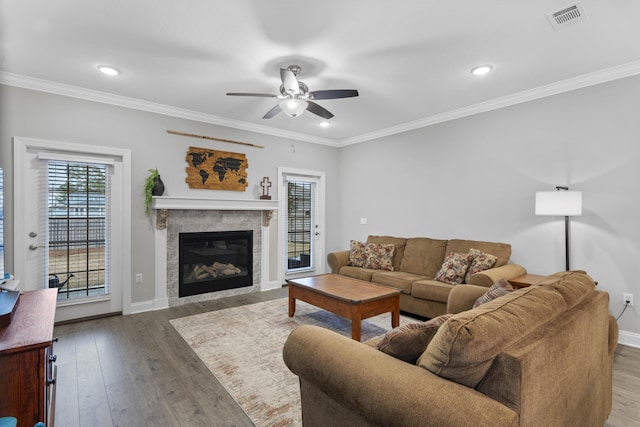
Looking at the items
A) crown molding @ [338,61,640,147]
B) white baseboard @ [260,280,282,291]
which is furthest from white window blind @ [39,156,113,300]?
crown molding @ [338,61,640,147]

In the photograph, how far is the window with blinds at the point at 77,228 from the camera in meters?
3.58

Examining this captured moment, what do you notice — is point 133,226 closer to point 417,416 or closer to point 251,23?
point 251,23

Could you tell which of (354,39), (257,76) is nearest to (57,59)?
(257,76)

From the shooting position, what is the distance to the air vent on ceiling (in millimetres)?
2199

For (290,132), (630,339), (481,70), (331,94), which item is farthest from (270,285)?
(630,339)

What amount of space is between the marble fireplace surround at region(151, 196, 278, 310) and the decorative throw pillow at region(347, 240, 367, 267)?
1397 mm

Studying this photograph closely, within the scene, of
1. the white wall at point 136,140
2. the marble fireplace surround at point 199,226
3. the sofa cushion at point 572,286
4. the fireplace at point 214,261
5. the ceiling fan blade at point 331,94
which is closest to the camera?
the sofa cushion at point 572,286

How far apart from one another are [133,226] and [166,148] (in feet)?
3.64

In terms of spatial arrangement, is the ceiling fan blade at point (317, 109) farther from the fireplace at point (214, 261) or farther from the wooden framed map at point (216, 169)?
the fireplace at point (214, 261)

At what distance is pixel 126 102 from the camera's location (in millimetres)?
3961

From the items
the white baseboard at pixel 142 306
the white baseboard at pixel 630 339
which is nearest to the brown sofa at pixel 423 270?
the white baseboard at pixel 630 339

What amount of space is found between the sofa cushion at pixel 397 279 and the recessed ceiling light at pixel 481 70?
240 cm

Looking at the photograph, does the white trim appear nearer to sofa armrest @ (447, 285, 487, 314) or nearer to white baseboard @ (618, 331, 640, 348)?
sofa armrest @ (447, 285, 487, 314)

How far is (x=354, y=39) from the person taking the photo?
8.55 ft
